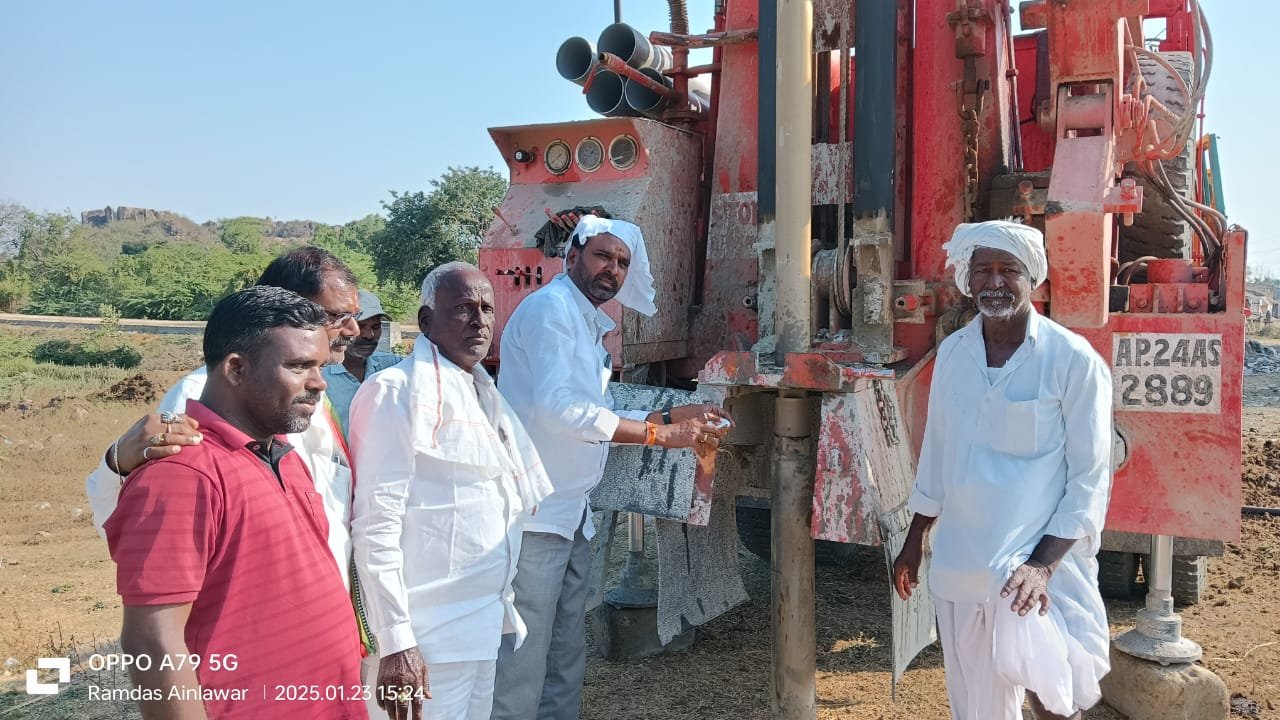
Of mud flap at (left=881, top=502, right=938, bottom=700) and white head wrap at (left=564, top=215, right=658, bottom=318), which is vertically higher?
white head wrap at (left=564, top=215, right=658, bottom=318)

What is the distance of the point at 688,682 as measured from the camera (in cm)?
398

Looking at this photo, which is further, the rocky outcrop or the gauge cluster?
the rocky outcrop

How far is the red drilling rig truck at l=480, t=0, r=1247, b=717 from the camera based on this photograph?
3.01 meters

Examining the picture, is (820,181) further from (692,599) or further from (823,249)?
(692,599)

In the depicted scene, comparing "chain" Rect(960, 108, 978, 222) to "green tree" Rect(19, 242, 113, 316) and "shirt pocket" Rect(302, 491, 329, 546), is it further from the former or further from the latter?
"green tree" Rect(19, 242, 113, 316)

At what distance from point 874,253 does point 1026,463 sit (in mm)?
1030

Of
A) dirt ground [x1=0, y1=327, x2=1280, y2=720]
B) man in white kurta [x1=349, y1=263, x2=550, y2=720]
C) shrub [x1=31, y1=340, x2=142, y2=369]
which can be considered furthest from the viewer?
shrub [x1=31, y1=340, x2=142, y2=369]

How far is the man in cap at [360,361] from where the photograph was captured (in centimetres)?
319

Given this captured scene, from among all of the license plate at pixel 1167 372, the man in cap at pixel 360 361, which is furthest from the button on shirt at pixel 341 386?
the license plate at pixel 1167 372

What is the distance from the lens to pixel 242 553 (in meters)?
1.61

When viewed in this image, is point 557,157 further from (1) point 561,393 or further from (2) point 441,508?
(2) point 441,508

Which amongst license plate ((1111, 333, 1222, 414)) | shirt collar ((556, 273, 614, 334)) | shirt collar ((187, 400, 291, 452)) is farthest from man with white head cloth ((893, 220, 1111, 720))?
shirt collar ((187, 400, 291, 452))

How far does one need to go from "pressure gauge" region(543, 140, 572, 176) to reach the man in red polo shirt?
7.57 ft

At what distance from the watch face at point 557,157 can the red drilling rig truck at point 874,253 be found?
0.01 m
